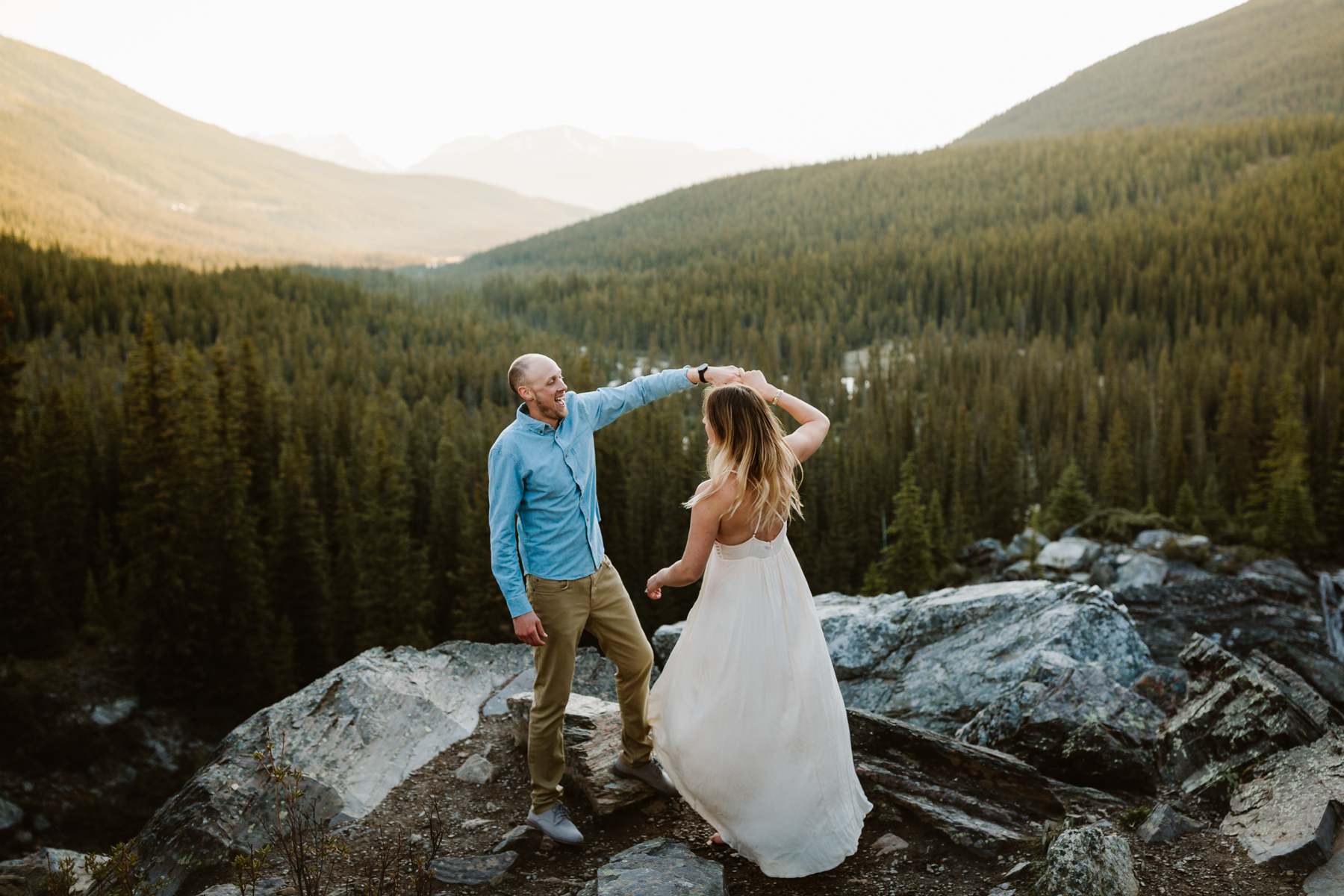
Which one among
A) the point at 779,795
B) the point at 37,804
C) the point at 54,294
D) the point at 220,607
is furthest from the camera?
the point at 54,294

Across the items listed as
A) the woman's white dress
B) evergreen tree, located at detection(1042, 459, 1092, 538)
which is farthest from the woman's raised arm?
evergreen tree, located at detection(1042, 459, 1092, 538)

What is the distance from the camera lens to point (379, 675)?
1010cm

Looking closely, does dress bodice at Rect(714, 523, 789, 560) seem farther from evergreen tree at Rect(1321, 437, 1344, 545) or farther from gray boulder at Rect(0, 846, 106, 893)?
evergreen tree at Rect(1321, 437, 1344, 545)

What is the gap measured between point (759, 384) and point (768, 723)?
2076 millimetres

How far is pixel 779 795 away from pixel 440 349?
87.9m

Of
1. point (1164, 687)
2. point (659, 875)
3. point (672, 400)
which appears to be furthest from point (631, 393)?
point (672, 400)

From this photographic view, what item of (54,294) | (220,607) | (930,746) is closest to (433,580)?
(220,607)

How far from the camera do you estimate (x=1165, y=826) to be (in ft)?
20.2

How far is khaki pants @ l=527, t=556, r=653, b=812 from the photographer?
591 centimetres

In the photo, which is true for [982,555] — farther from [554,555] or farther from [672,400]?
[554,555]

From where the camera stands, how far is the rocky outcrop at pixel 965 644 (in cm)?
884

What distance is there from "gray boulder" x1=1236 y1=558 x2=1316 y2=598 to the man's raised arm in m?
31.7

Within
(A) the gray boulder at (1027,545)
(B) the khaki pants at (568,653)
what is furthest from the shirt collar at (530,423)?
(A) the gray boulder at (1027,545)

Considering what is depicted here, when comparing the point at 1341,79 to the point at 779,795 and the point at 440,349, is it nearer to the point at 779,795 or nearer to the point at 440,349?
the point at 440,349
